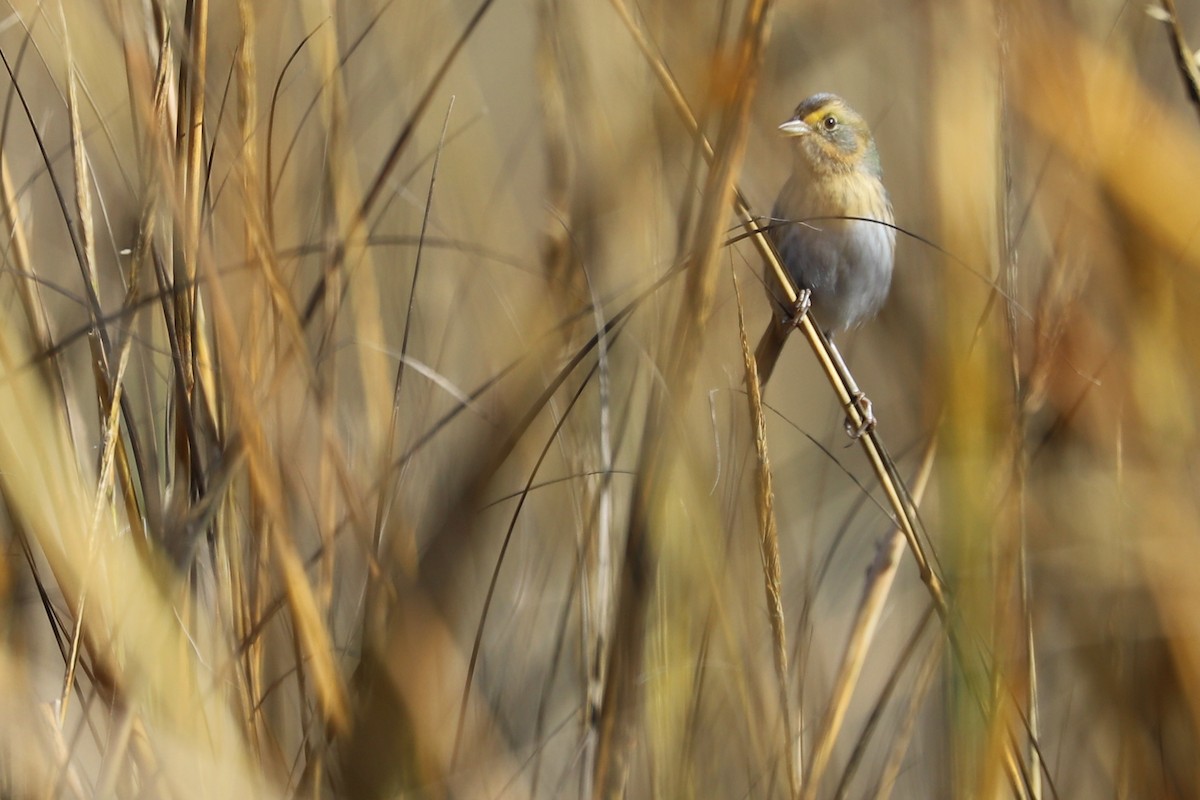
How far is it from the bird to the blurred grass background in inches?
24.6

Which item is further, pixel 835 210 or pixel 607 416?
pixel 835 210

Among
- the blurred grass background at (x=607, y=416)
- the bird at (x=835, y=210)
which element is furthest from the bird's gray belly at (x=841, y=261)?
the blurred grass background at (x=607, y=416)

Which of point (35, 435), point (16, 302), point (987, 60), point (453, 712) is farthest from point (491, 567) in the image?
point (987, 60)

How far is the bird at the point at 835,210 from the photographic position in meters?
1.65

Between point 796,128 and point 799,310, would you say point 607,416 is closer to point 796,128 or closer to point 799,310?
point 799,310

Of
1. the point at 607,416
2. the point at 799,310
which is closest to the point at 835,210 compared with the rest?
the point at 799,310

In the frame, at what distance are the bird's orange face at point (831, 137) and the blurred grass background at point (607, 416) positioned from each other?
63 cm

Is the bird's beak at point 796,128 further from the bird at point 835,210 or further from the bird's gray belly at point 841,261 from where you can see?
the bird's gray belly at point 841,261

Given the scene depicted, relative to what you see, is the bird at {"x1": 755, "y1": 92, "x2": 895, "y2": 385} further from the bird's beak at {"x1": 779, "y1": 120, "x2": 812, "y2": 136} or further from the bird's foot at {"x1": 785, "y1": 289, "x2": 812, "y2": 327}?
the bird's foot at {"x1": 785, "y1": 289, "x2": 812, "y2": 327}

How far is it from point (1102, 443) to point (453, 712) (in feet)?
1.56

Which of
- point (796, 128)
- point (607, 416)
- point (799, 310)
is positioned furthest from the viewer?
point (796, 128)

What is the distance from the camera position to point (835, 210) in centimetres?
162

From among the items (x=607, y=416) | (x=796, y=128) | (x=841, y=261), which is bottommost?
(x=607, y=416)

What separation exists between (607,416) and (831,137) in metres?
1.09
